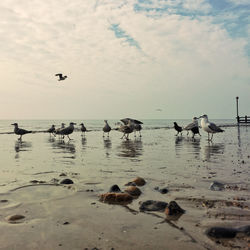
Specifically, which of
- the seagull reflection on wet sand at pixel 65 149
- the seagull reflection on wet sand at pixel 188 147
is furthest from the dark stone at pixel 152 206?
the seagull reflection on wet sand at pixel 188 147

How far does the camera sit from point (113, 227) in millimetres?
4188

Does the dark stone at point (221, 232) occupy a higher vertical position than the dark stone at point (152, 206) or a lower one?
lower

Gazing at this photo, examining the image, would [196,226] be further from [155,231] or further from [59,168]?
[59,168]

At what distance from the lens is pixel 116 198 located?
5.56 m

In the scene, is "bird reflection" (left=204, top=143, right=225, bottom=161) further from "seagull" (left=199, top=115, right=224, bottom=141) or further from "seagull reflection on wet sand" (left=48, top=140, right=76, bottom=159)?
"seagull reflection on wet sand" (left=48, top=140, right=76, bottom=159)

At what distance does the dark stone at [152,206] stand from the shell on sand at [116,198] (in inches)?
19.6

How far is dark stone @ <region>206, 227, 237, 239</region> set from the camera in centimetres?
379

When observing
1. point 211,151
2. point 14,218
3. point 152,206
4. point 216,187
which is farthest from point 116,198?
point 211,151

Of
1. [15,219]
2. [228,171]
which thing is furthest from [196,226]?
[228,171]

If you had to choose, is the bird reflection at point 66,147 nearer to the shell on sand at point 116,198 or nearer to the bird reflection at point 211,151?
the bird reflection at point 211,151

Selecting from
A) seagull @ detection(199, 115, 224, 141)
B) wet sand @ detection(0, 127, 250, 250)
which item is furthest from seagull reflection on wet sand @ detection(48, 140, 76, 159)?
seagull @ detection(199, 115, 224, 141)

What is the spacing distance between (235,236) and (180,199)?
6.26 ft

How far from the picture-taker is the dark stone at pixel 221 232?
3787 mm

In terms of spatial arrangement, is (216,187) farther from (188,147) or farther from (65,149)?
(65,149)
